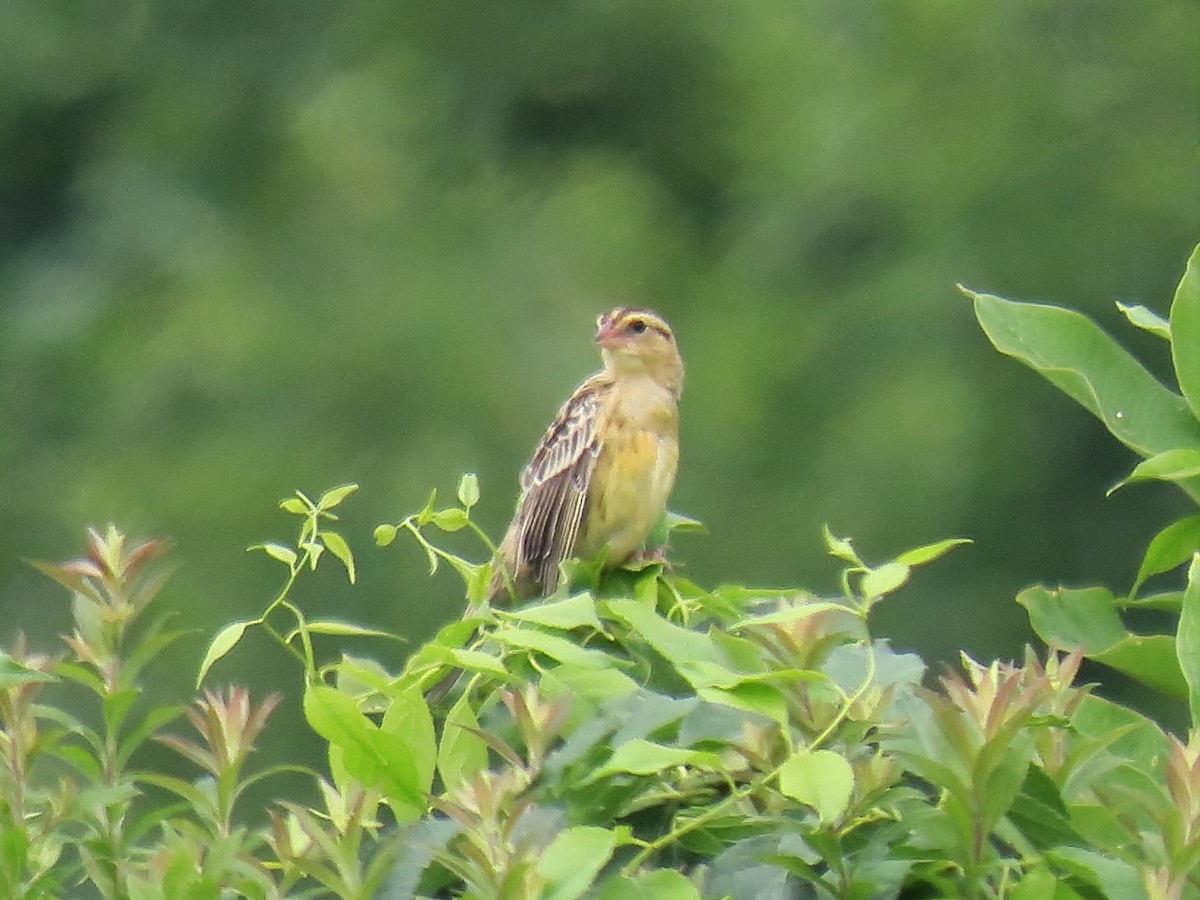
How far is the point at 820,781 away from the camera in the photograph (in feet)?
4.46

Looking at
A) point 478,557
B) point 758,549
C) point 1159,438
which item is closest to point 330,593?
point 478,557

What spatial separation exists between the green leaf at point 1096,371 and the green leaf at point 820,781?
0.88 metres

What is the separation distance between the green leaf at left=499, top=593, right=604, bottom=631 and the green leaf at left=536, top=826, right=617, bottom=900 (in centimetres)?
33

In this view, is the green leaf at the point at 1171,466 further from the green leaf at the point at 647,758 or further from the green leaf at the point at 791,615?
the green leaf at the point at 647,758

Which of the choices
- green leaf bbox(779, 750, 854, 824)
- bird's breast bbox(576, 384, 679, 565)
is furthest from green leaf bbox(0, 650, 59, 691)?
bird's breast bbox(576, 384, 679, 565)

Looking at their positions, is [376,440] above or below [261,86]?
below

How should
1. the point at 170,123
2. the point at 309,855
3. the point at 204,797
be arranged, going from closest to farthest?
the point at 309,855
the point at 204,797
the point at 170,123

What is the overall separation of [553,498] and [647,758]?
2.79m

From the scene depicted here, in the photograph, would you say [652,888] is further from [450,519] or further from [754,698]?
[450,519]

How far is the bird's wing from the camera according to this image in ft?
13.6

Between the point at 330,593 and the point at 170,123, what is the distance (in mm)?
3430

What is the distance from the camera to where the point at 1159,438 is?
2.17 m

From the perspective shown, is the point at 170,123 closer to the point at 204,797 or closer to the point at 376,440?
the point at 376,440

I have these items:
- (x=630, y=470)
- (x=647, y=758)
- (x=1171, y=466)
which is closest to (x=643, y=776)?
(x=647, y=758)
